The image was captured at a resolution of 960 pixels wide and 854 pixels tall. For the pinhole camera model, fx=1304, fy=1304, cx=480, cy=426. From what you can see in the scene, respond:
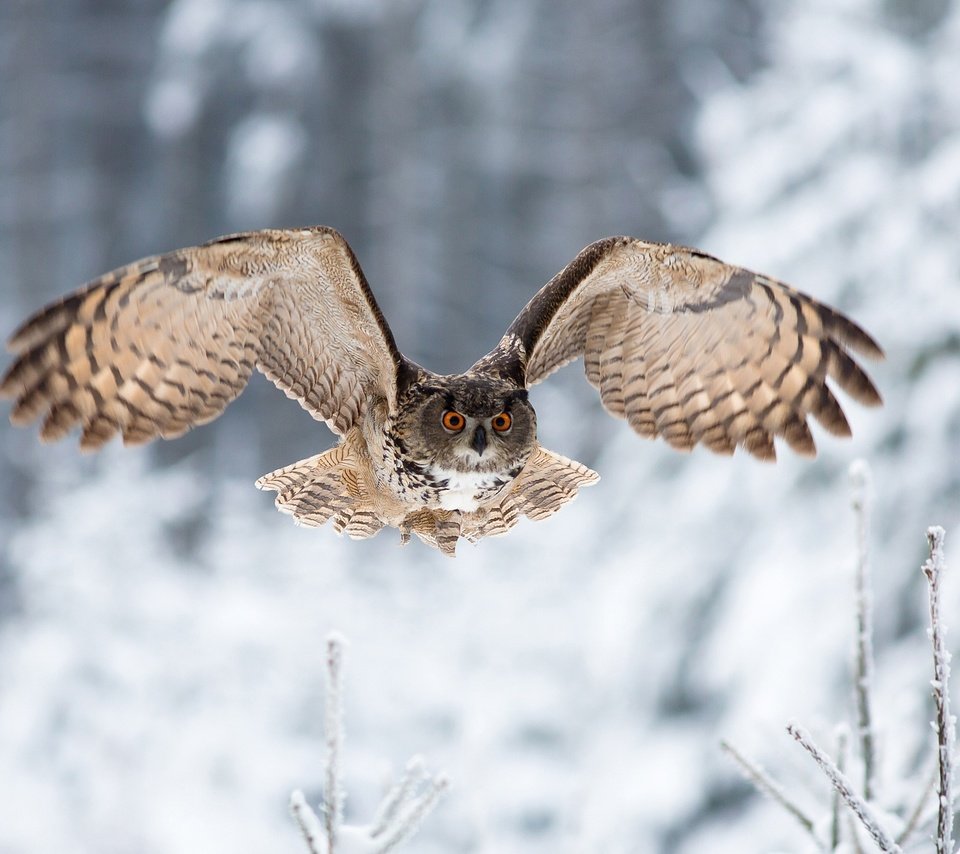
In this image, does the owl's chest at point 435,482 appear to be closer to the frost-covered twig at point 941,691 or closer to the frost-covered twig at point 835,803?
the frost-covered twig at point 835,803

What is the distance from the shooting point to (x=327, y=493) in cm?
367

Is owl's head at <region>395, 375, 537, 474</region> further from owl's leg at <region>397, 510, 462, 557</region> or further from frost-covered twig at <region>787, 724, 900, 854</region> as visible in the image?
frost-covered twig at <region>787, 724, 900, 854</region>

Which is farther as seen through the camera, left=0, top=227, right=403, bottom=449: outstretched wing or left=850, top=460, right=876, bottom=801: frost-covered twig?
left=0, top=227, right=403, bottom=449: outstretched wing

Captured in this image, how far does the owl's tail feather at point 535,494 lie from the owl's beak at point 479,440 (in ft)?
1.11

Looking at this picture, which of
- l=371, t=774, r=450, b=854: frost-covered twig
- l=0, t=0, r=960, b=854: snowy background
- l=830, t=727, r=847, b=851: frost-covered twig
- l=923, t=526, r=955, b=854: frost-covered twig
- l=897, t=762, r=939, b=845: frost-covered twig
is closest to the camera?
l=923, t=526, r=955, b=854: frost-covered twig

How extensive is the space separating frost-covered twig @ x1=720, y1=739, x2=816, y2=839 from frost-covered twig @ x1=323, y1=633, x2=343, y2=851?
0.77m

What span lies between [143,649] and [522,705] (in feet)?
9.97

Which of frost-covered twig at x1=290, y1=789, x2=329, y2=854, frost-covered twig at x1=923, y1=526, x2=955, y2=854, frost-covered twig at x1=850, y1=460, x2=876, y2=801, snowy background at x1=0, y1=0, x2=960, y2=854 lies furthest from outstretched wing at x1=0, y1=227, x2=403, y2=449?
frost-covered twig at x1=923, y1=526, x2=955, y2=854

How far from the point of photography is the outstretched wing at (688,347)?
11.5ft

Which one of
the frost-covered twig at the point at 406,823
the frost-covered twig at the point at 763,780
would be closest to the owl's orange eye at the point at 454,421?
the frost-covered twig at the point at 763,780

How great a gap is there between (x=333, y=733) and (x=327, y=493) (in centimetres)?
172

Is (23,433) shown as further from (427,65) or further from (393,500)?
(393,500)

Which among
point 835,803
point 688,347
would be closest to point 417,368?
point 688,347

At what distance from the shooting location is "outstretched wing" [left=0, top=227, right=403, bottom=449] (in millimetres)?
3250
